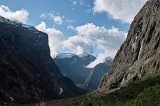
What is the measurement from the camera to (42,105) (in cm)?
2744

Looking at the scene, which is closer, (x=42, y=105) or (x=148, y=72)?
(x=42, y=105)

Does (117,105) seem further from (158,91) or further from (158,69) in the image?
(158,69)

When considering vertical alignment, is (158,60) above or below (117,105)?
above

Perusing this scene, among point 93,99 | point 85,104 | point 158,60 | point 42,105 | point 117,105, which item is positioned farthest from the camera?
point 158,60

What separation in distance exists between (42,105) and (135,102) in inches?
318

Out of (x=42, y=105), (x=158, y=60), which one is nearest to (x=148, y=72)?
(x=158, y=60)

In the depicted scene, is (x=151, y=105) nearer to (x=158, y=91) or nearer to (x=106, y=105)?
(x=106, y=105)

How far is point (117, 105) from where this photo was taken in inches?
1313

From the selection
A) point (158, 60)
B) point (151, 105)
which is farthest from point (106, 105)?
point (158, 60)

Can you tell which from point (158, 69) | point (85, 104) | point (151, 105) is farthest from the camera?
point (158, 69)

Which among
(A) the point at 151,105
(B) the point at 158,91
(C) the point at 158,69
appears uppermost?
(C) the point at 158,69

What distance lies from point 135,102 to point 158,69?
159393mm

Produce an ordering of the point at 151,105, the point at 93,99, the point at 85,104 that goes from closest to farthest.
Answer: the point at 151,105
the point at 93,99
the point at 85,104

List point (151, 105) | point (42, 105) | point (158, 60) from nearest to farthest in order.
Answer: point (42, 105) → point (151, 105) → point (158, 60)
